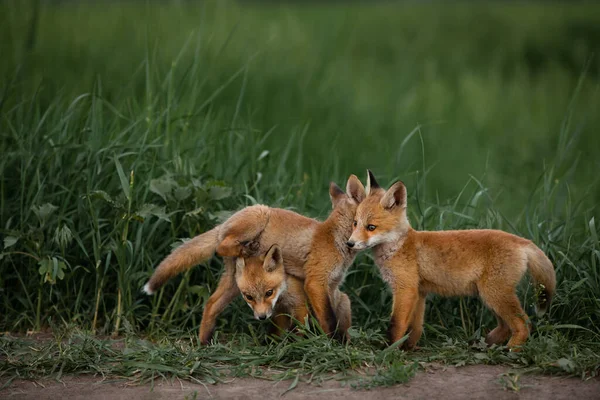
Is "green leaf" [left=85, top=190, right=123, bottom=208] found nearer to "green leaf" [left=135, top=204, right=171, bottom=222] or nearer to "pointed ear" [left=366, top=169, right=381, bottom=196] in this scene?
"green leaf" [left=135, top=204, right=171, bottom=222]

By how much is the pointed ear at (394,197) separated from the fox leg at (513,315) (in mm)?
874

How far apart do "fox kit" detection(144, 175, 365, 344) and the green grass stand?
305mm

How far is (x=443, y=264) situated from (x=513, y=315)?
0.55 m

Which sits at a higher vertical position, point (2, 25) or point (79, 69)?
point (2, 25)

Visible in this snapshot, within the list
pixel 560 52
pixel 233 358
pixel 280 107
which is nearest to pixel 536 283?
pixel 233 358

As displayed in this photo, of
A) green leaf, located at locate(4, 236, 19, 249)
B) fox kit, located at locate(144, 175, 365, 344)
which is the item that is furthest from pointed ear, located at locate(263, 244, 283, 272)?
green leaf, located at locate(4, 236, 19, 249)

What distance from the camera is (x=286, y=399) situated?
474 cm

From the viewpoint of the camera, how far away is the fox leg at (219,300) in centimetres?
581

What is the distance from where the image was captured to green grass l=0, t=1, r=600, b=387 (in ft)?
17.9

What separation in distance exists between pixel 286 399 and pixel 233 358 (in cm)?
71

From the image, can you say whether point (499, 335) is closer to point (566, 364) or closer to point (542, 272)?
point (542, 272)

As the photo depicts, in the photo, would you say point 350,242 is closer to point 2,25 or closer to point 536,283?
point 536,283

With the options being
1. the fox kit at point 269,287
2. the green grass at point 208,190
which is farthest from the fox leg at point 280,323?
the green grass at point 208,190

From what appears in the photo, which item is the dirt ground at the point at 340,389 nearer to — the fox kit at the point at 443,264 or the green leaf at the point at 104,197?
the fox kit at the point at 443,264
